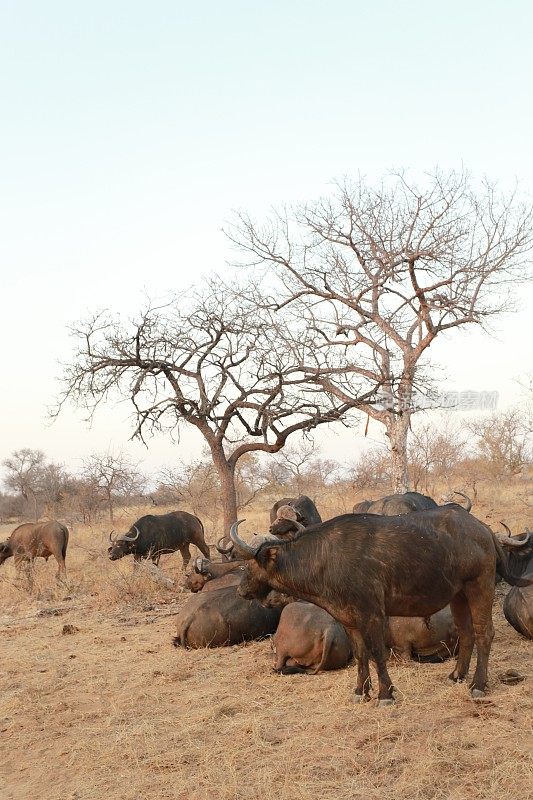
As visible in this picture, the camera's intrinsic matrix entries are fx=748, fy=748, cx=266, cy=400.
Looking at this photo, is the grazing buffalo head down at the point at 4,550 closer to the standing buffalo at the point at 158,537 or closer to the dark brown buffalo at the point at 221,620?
the standing buffalo at the point at 158,537

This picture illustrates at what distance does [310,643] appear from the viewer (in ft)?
24.3

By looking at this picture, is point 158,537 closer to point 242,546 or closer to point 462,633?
point 242,546

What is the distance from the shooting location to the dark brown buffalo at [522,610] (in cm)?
797

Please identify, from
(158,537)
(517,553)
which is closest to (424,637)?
(517,553)

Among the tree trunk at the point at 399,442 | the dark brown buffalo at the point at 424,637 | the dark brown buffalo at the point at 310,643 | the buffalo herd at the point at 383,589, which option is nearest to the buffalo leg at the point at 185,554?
the tree trunk at the point at 399,442

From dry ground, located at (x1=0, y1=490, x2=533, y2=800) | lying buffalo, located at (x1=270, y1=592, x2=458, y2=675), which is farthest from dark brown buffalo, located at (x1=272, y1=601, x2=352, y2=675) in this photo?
dry ground, located at (x1=0, y1=490, x2=533, y2=800)

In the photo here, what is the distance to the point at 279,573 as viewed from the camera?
22.8 ft

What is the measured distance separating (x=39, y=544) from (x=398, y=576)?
11403mm

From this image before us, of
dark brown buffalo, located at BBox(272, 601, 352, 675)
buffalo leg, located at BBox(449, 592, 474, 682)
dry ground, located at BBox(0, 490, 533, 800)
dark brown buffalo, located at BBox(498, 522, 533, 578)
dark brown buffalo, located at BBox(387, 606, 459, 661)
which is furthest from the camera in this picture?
dark brown buffalo, located at BBox(498, 522, 533, 578)

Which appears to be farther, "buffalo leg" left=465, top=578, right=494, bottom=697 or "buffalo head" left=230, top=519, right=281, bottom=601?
"buffalo head" left=230, top=519, right=281, bottom=601

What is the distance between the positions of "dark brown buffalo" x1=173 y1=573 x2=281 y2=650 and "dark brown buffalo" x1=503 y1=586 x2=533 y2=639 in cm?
268

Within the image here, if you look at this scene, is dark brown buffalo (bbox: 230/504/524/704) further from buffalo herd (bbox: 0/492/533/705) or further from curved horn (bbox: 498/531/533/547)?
curved horn (bbox: 498/531/533/547)

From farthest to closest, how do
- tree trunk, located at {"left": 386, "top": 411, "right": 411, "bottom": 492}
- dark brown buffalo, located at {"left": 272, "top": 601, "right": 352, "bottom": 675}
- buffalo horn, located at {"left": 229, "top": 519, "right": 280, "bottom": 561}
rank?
1. tree trunk, located at {"left": 386, "top": 411, "right": 411, "bottom": 492}
2. dark brown buffalo, located at {"left": 272, "top": 601, "right": 352, "bottom": 675}
3. buffalo horn, located at {"left": 229, "top": 519, "right": 280, "bottom": 561}

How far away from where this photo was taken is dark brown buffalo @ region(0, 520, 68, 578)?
51.7 feet
